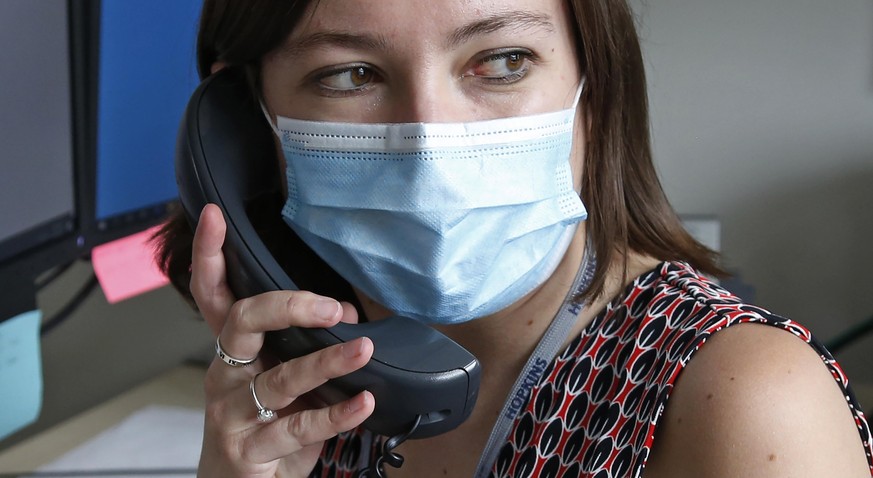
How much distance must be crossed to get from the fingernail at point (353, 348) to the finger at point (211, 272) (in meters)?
0.19

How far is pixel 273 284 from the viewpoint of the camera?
3.04ft

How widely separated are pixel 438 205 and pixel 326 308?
0.46ft

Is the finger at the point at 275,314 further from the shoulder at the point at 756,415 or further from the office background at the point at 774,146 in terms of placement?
the office background at the point at 774,146

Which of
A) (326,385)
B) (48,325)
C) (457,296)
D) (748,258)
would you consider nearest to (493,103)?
(457,296)

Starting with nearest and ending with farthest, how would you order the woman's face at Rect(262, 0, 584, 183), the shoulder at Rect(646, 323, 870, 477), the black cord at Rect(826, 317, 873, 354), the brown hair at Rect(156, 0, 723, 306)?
the shoulder at Rect(646, 323, 870, 477) < the woman's face at Rect(262, 0, 584, 183) < the brown hair at Rect(156, 0, 723, 306) < the black cord at Rect(826, 317, 873, 354)

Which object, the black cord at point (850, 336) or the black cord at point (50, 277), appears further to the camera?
the black cord at point (850, 336)

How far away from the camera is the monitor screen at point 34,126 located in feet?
3.51

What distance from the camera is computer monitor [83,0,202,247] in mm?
1249

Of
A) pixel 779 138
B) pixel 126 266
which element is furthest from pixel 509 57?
pixel 779 138

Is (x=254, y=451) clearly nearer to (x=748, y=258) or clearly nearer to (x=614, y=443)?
(x=614, y=443)

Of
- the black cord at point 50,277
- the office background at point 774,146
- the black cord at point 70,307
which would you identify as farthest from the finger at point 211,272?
the office background at point 774,146

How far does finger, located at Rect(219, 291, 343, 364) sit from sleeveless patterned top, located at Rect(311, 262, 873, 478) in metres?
0.24

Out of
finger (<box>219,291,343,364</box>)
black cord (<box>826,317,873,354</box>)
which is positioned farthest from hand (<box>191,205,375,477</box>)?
black cord (<box>826,317,873,354</box>)

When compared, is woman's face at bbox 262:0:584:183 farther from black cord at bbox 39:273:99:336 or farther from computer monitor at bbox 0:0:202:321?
black cord at bbox 39:273:99:336
